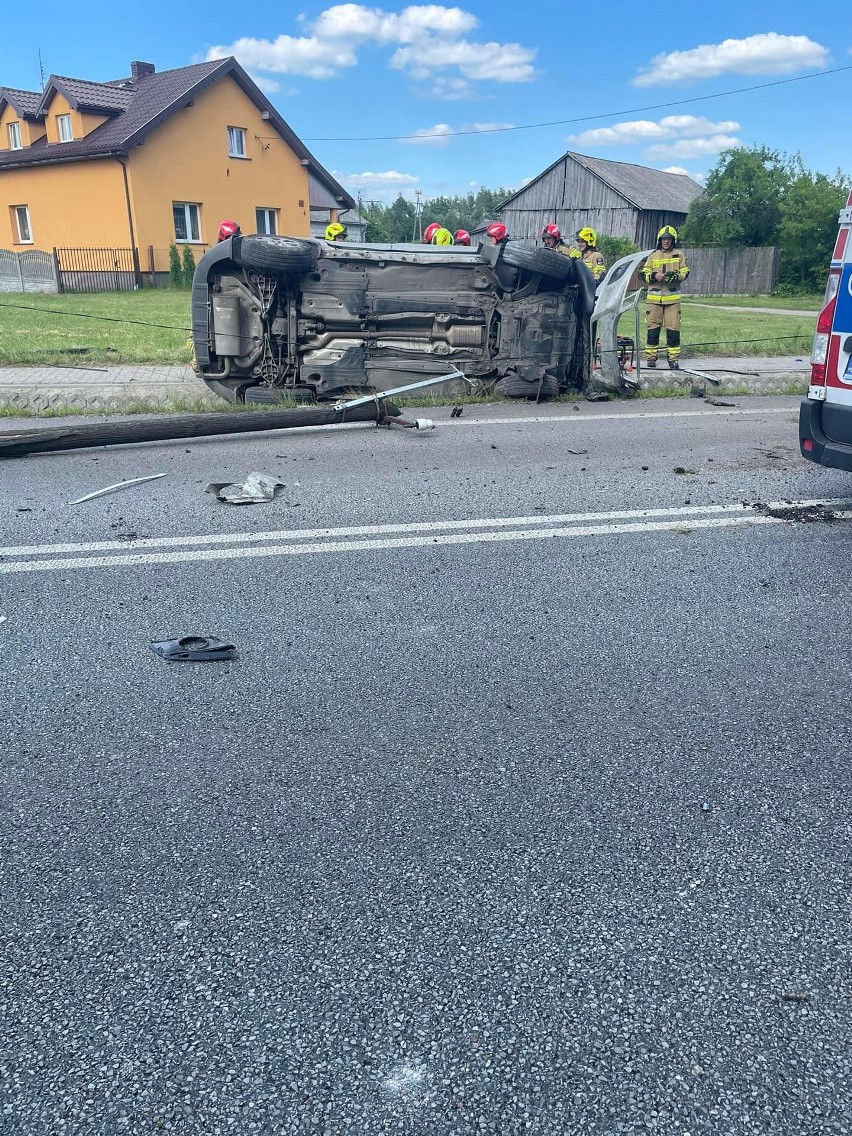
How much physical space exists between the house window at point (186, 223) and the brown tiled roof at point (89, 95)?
166 inches

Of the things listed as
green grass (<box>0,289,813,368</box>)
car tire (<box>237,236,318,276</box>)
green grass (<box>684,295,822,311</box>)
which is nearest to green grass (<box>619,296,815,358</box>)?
green grass (<box>0,289,813,368</box>)

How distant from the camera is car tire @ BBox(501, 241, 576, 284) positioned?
29.2 ft

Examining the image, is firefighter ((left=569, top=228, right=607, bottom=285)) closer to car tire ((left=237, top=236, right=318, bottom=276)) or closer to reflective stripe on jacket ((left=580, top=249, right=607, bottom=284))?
reflective stripe on jacket ((left=580, top=249, right=607, bottom=284))

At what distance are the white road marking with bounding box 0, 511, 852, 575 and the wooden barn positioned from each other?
43207 millimetres

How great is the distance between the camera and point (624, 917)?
90.7 inches

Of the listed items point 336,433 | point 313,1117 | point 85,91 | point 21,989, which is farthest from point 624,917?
point 85,91

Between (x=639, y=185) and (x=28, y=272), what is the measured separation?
3317 cm

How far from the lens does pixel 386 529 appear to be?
5.31 metres

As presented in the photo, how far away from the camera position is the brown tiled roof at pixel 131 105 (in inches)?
1193

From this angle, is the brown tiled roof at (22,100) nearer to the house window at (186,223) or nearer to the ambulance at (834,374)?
the house window at (186,223)

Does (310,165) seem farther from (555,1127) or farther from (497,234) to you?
(555,1127)

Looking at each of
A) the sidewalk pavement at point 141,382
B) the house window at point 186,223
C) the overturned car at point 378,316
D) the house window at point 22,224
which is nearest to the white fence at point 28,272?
the house window at point 186,223

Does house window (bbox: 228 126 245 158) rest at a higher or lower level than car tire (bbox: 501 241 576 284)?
higher

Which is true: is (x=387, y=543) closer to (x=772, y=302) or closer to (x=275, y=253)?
(x=275, y=253)
